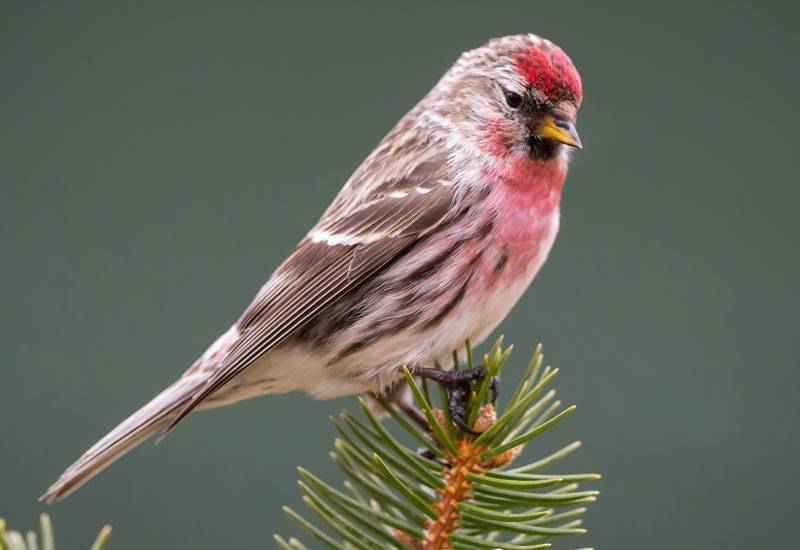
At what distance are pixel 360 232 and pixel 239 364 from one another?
1.03ft

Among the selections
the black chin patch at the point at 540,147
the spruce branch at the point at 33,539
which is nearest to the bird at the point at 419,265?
the black chin patch at the point at 540,147

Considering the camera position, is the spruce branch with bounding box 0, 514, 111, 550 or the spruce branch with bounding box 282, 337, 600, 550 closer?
the spruce branch with bounding box 0, 514, 111, 550

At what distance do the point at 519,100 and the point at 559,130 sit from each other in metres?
0.10

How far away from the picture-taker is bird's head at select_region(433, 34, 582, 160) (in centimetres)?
139

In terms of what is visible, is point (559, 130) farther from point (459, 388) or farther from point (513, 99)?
point (459, 388)

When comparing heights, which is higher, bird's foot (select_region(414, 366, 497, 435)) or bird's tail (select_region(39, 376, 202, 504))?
bird's foot (select_region(414, 366, 497, 435))

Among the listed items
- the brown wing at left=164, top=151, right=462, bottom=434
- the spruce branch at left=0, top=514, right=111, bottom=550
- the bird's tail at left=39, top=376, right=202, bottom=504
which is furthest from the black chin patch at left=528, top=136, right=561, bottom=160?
the spruce branch at left=0, top=514, right=111, bottom=550

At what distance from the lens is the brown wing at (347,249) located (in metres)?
1.36

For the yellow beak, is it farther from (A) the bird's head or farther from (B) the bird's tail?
(B) the bird's tail

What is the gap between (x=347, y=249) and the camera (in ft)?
4.70

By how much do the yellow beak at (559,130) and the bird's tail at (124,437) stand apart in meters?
0.69

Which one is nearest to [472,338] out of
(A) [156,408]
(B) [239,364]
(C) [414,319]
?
(C) [414,319]

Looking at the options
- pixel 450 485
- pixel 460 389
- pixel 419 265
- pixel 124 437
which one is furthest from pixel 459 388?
pixel 124 437

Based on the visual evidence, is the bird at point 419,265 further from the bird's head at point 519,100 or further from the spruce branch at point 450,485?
the spruce branch at point 450,485
